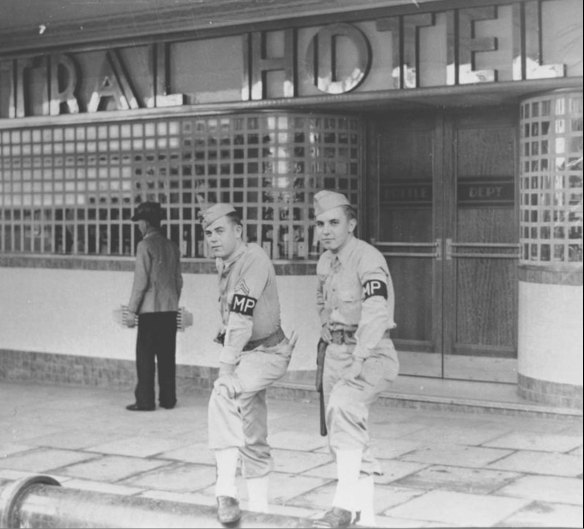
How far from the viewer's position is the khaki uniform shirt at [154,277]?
9.44 meters

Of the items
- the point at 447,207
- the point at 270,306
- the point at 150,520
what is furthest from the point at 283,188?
the point at 150,520

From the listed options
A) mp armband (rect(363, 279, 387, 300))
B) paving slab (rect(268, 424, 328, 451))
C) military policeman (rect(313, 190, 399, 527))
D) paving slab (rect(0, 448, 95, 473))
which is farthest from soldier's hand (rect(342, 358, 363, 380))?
paving slab (rect(0, 448, 95, 473))

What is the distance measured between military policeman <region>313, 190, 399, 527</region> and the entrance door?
12.2ft

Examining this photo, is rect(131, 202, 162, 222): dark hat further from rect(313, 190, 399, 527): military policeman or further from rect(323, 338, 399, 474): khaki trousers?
rect(323, 338, 399, 474): khaki trousers

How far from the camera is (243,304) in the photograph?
6102 millimetres

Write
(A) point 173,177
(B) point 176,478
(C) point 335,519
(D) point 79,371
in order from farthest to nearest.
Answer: (D) point 79,371 → (A) point 173,177 → (B) point 176,478 → (C) point 335,519

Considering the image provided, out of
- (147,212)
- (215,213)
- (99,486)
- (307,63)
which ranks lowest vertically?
(99,486)

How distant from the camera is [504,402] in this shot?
8.84 m

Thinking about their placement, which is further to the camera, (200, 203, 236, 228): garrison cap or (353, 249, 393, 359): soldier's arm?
(200, 203, 236, 228): garrison cap

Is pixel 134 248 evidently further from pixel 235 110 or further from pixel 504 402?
pixel 504 402

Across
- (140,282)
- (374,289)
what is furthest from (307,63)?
(374,289)

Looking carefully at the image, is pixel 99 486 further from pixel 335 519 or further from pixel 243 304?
pixel 335 519

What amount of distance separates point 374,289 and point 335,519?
1215 millimetres

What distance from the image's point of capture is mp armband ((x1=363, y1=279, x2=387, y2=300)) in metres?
5.95
